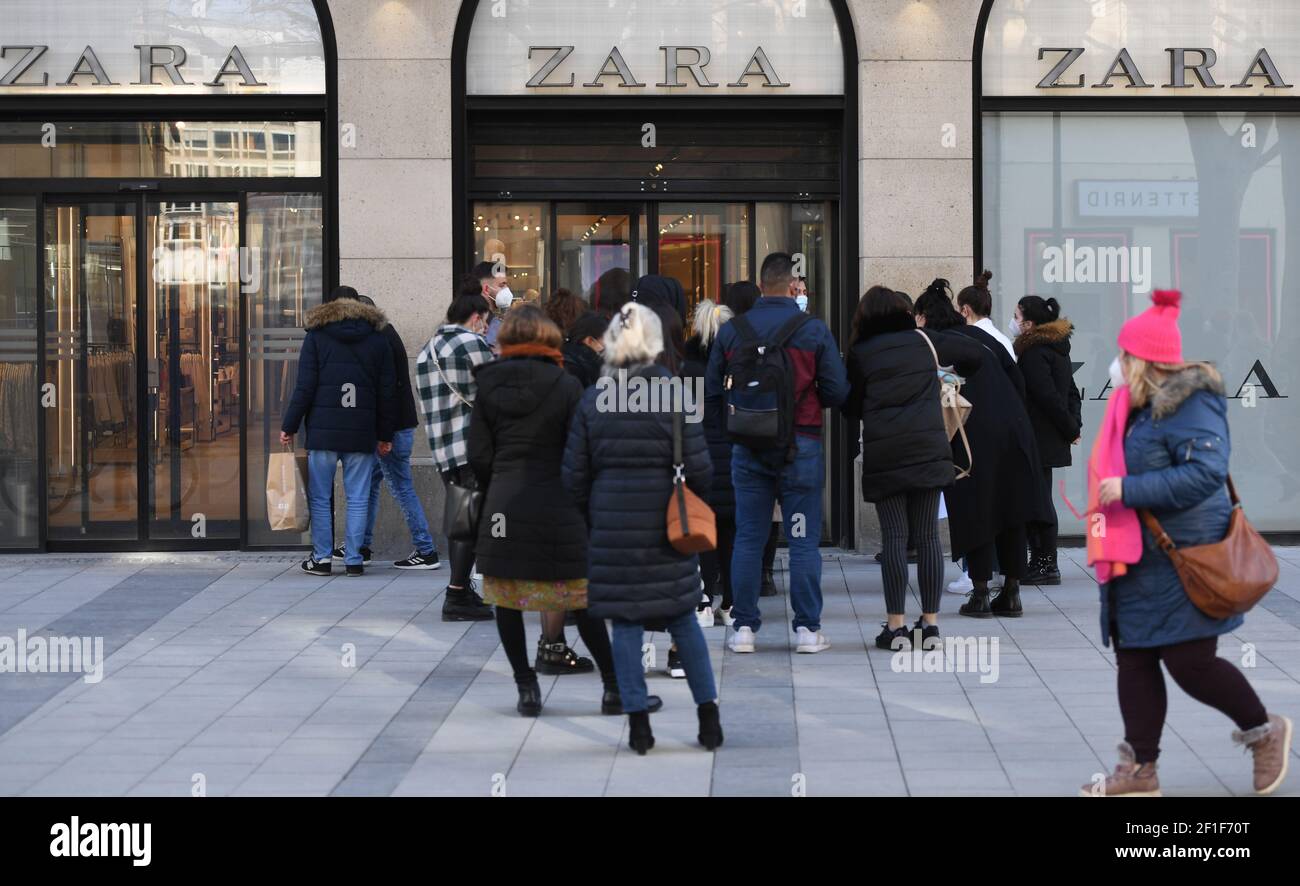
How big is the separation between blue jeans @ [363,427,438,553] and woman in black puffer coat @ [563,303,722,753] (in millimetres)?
4876

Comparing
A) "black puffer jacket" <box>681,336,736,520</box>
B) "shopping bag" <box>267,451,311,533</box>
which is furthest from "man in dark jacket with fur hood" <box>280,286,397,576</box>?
"black puffer jacket" <box>681,336,736,520</box>

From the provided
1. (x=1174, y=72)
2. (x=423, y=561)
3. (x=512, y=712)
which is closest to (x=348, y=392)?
(x=423, y=561)

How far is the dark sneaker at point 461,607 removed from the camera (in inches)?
385

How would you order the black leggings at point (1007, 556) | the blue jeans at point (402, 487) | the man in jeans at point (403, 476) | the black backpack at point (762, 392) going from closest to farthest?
the black backpack at point (762, 392)
the black leggings at point (1007, 556)
the man in jeans at point (403, 476)
the blue jeans at point (402, 487)

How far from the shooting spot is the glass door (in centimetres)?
1252

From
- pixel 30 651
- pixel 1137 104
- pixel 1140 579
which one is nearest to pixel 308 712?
pixel 30 651

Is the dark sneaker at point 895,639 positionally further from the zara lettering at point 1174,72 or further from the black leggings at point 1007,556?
the zara lettering at point 1174,72

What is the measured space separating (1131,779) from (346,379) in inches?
262

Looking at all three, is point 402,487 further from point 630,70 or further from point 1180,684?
point 1180,684

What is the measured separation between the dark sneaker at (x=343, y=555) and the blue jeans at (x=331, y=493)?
0.12m

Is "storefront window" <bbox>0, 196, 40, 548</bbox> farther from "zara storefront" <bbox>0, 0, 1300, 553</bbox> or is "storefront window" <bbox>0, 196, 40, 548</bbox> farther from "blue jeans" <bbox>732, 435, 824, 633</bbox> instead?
"blue jeans" <bbox>732, 435, 824, 633</bbox>

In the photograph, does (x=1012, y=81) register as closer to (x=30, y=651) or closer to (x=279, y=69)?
(x=279, y=69)

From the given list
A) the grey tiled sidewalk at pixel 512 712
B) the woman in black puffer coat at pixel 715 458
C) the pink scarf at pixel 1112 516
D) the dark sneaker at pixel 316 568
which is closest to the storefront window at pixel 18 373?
the grey tiled sidewalk at pixel 512 712

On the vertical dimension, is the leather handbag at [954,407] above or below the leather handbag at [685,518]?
above
